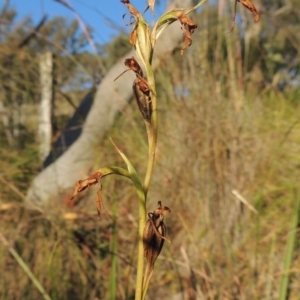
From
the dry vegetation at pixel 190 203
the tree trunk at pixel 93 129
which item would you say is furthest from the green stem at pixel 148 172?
the tree trunk at pixel 93 129

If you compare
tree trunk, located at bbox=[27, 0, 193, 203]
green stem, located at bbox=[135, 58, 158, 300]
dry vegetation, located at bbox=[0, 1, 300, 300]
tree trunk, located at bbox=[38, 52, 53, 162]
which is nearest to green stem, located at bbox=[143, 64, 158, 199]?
green stem, located at bbox=[135, 58, 158, 300]

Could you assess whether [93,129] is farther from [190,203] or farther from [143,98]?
[143,98]

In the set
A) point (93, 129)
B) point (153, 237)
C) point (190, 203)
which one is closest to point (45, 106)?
point (93, 129)

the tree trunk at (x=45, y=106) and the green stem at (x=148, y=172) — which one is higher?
the tree trunk at (x=45, y=106)

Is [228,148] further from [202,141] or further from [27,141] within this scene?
[27,141]

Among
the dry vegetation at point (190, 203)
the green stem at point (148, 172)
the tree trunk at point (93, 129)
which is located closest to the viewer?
the green stem at point (148, 172)

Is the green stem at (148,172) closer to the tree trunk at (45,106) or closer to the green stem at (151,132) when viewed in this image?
the green stem at (151,132)

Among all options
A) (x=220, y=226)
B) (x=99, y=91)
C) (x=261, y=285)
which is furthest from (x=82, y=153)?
(x=261, y=285)
